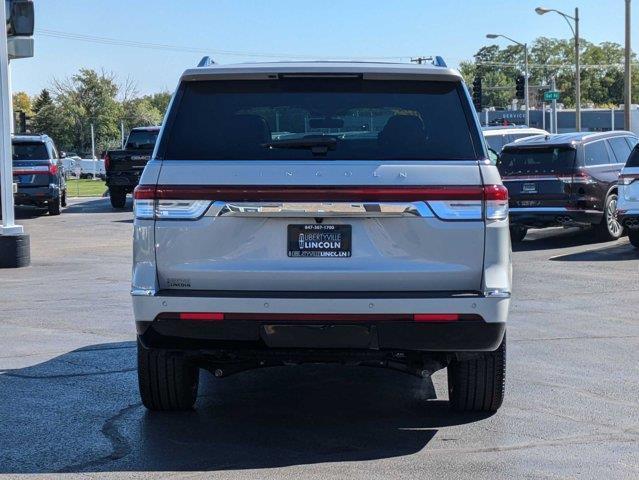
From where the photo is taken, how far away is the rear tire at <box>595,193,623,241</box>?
1823cm

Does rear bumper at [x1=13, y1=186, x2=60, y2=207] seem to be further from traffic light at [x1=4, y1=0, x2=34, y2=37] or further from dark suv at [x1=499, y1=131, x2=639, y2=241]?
dark suv at [x1=499, y1=131, x2=639, y2=241]

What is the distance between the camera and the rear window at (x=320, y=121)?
579 cm

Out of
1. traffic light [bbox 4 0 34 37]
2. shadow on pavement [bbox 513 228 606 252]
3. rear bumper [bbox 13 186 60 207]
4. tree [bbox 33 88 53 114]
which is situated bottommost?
shadow on pavement [bbox 513 228 606 252]

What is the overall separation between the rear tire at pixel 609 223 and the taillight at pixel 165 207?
13.7 metres

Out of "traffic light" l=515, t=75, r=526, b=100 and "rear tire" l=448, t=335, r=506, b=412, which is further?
"traffic light" l=515, t=75, r=526, b=100

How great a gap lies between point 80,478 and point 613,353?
4839 millimetres

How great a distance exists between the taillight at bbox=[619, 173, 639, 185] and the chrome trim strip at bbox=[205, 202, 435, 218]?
1136 centimetres

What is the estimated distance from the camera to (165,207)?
566 centimetres

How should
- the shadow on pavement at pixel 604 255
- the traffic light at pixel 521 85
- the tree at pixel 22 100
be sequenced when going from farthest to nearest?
the tree at pixel 22 100 < the traffic light at pixel 521 85 < the shadow on pavement at pixel 604 255

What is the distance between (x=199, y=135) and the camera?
19.3 feet

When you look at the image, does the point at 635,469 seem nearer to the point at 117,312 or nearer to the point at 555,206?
the point at 117,312

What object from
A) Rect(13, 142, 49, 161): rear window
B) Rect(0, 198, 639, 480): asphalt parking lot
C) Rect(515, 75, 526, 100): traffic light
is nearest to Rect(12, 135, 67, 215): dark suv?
Rect(13, 142, 49, 161): rear window

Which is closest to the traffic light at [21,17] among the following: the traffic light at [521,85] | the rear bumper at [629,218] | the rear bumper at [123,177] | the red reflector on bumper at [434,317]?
the rear bumper at [629,218]

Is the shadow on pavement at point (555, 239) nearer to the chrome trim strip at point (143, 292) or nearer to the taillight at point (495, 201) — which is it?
the taillight at point (495, 201)
